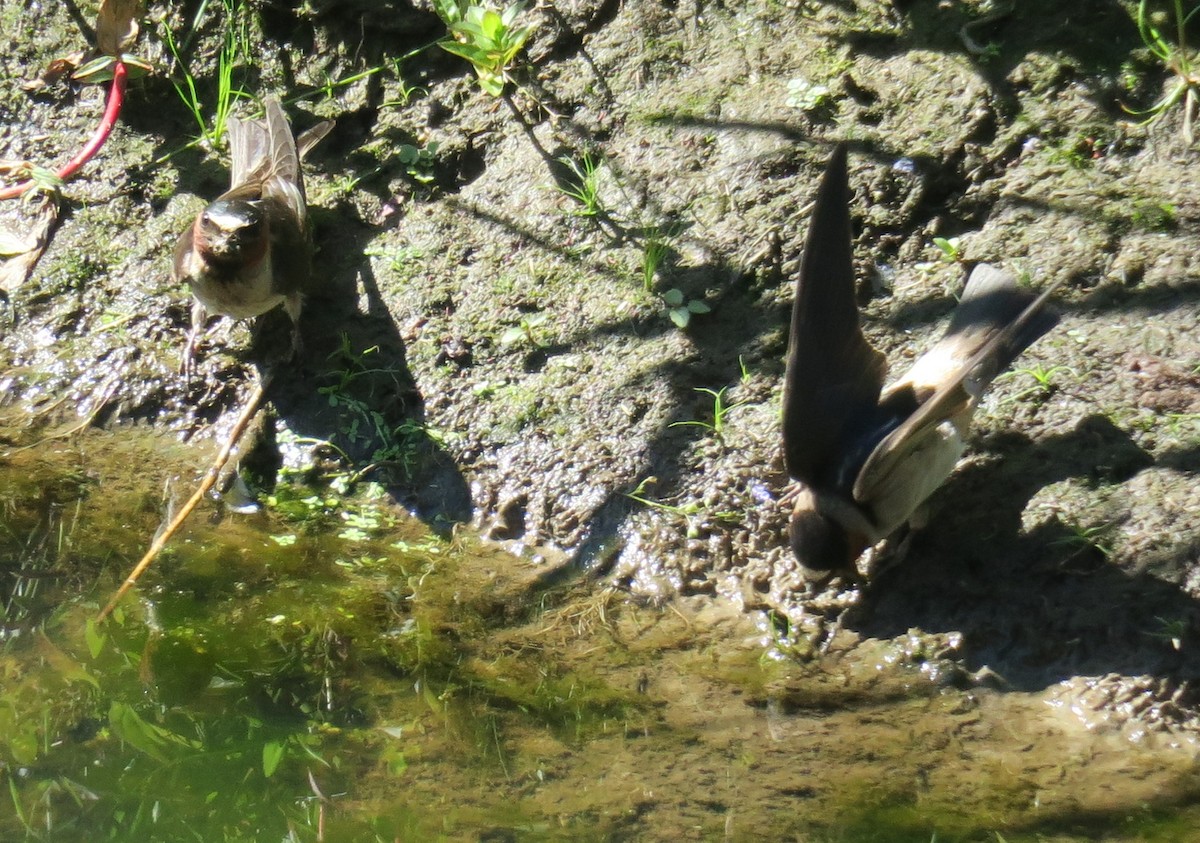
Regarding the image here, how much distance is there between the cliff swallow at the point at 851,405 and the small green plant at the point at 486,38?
97.5 inches

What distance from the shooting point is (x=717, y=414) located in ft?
15.7

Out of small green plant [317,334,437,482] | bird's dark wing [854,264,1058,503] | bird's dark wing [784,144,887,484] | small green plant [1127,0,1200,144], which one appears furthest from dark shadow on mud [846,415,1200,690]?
small green plant [317,334,437,482]

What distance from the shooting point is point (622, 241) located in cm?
546

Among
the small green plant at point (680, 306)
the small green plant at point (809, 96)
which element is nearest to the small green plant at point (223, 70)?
the small green plant at point (680, 306)

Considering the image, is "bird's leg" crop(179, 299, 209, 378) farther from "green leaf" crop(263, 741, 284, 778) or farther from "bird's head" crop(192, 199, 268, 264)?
"green leaf" crop(263, 741, 284, 778)

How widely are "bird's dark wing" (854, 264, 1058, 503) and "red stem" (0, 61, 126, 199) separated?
4618mm

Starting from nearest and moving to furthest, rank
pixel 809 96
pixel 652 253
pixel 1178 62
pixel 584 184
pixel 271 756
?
1. pixel 271 756
2. pixel 1178 62
3. pixel 652 253
4. pixel 809 96
5. pixel 584 184

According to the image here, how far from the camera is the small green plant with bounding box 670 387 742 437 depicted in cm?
480

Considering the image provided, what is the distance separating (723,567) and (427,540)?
4.29ft

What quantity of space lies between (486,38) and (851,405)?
2817 mm

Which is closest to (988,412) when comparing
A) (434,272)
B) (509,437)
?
(509,437)

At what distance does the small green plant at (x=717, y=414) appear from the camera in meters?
4.80

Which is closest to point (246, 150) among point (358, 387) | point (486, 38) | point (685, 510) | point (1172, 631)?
point (486, 38)

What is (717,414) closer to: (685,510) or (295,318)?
(685,510)
